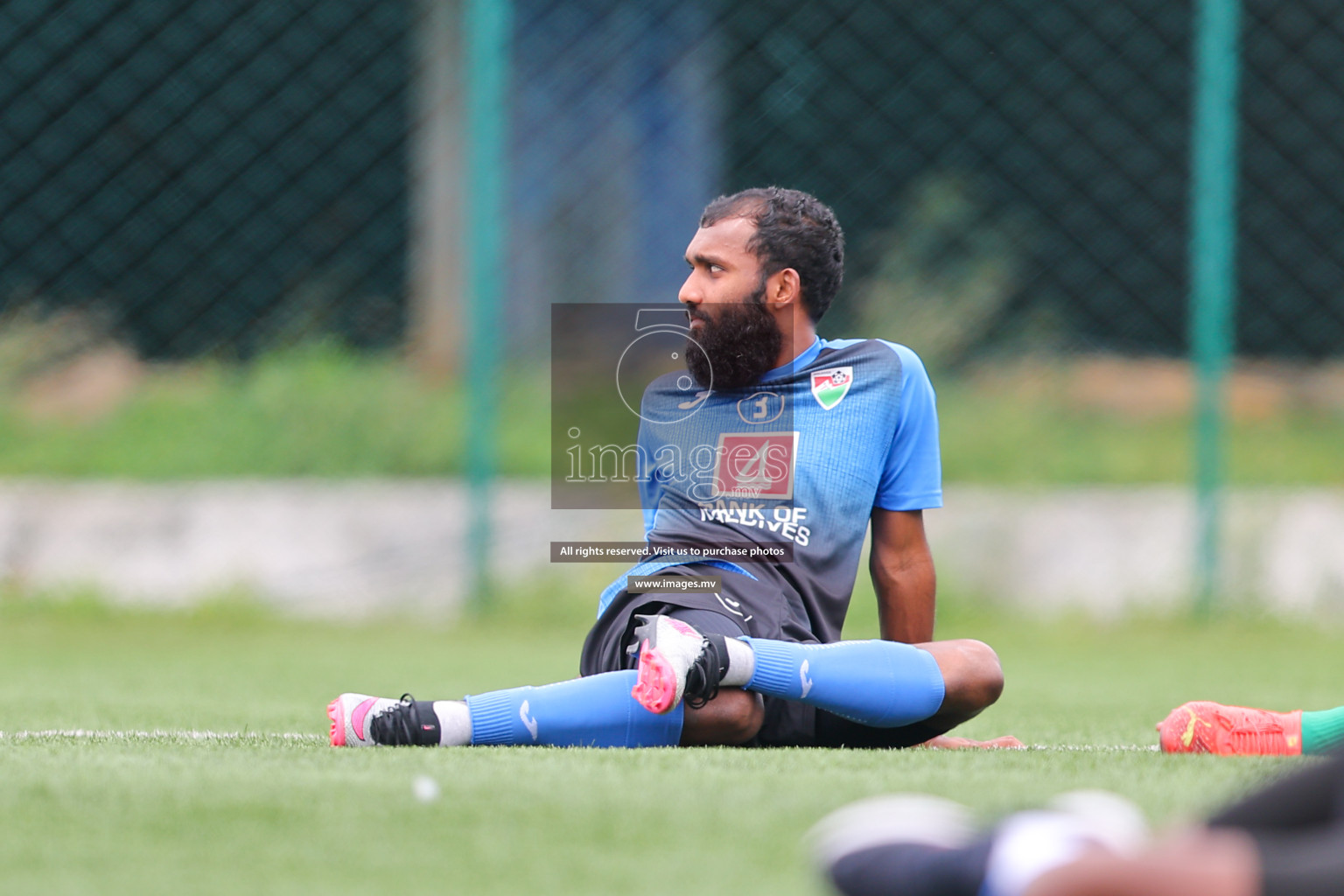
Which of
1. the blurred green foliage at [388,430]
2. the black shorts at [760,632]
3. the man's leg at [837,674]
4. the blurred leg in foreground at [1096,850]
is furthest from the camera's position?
the blurred green foliage at [388,430]

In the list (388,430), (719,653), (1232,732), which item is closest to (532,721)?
(719,653)

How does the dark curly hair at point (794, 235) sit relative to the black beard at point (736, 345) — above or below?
above

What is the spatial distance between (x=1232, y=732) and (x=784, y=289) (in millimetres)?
895

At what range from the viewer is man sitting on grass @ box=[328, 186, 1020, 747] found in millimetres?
2193

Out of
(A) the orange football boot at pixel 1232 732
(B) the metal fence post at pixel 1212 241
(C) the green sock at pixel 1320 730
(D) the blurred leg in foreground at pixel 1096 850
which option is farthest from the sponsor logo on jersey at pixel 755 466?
(B) the metal fence post at pixel 1212 241

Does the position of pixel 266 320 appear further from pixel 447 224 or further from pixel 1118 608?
pixel 1118 608

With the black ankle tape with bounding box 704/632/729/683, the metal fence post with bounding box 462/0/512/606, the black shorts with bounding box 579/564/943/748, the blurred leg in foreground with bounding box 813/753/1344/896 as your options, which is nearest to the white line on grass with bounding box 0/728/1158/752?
the black shorts with bounding box 579/564/943/748

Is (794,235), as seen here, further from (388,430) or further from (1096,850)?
(388,430)

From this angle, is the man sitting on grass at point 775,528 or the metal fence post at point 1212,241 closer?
the man sitting on grass at point 775,528

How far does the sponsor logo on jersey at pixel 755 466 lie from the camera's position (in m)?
2.44

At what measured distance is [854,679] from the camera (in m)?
2.16

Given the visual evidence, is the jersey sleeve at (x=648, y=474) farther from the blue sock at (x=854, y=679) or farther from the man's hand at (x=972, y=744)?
the man's hand at (x=972, y=744)

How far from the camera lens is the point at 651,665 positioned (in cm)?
204

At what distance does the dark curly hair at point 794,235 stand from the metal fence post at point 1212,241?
8.48ft
